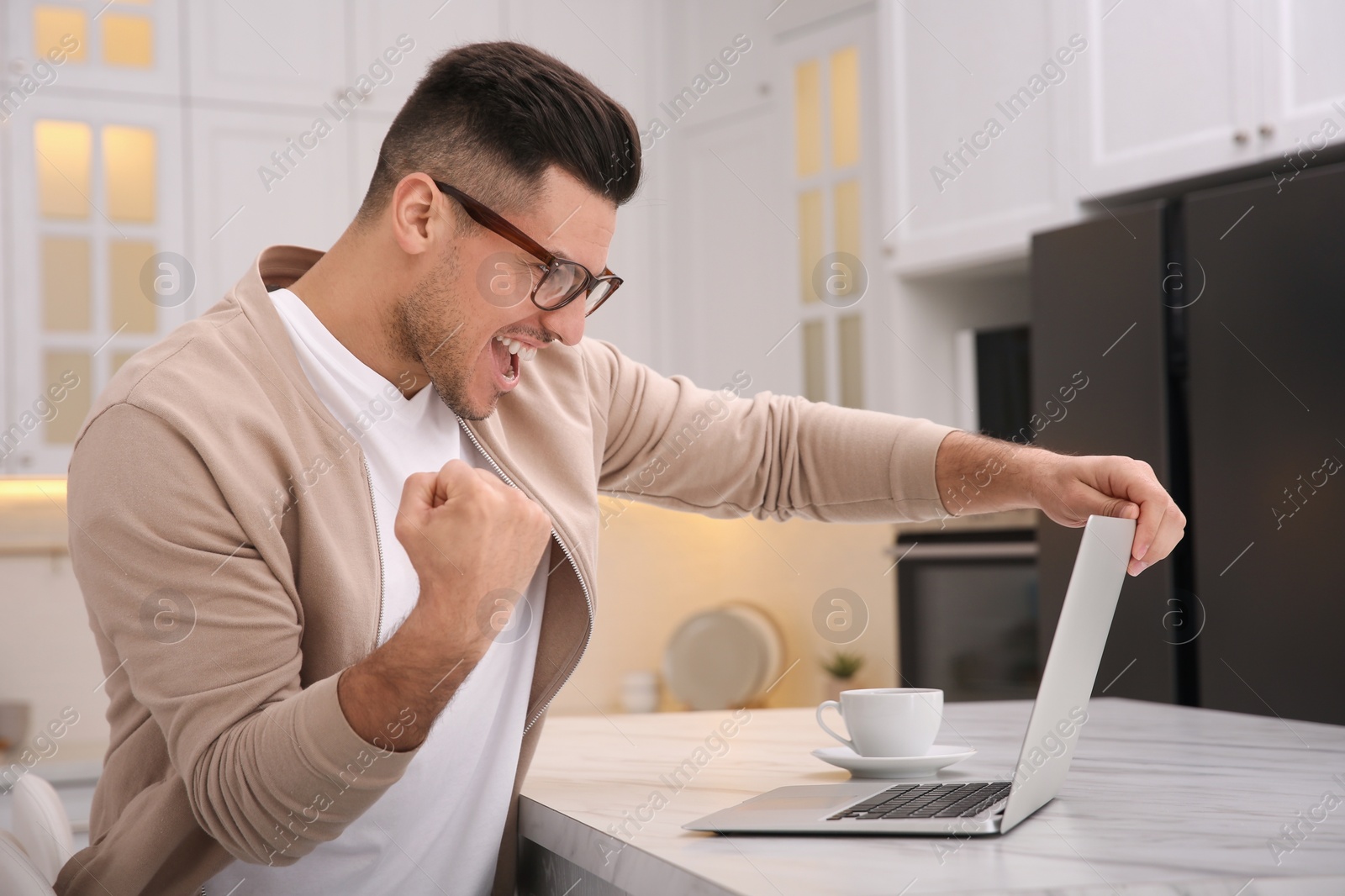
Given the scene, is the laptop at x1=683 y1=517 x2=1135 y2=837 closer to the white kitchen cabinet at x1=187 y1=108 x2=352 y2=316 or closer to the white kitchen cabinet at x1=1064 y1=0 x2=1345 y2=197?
the white kitchen cabinet at x1=1064 y1=0 x2=1345 y2=197

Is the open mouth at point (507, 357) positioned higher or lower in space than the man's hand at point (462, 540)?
higher

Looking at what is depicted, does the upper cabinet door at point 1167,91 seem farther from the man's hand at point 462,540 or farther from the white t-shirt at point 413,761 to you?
the man's hand at point 462,540

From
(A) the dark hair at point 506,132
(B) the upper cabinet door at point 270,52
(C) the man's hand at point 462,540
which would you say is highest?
(B) the upper cabinet door at point 270,52

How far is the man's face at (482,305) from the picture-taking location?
116 centimetres

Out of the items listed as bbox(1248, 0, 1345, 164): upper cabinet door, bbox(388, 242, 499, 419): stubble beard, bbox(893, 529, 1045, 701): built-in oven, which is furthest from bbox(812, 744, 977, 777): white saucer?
bbox(893, 529, 1045, 701): built-in oven

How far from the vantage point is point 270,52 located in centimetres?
285

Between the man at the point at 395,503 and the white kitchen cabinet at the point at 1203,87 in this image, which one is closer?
the man at the point at 395,503

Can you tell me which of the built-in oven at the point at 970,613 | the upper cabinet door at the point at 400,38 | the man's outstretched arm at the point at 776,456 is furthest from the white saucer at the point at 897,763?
the upper cabinet door at the point at 400,38

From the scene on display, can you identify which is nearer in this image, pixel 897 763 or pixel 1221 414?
pixel 897 763

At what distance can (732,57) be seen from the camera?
10.2 ft

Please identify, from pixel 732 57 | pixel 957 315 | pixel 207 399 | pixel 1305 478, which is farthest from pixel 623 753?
pixel 732 57

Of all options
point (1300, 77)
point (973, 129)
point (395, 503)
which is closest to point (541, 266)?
point (395, 503)

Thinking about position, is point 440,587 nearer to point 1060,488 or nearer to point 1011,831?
point 1011,831

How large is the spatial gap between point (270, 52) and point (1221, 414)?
7.24 ft
